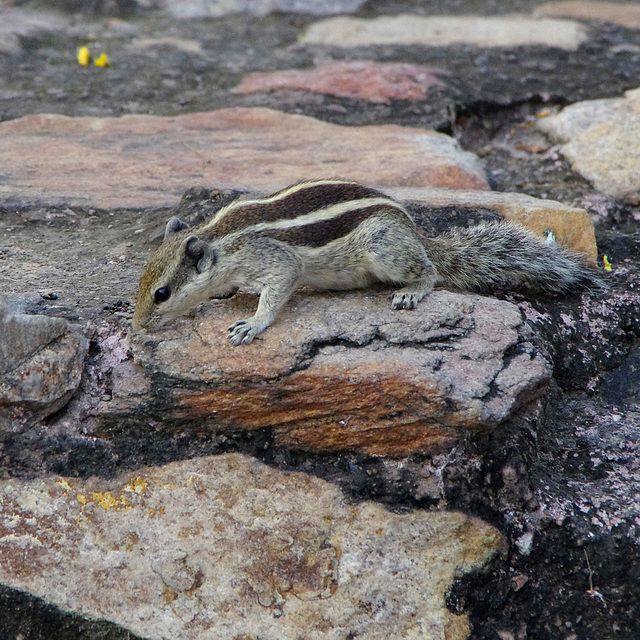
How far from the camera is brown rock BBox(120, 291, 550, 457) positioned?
3207 mm

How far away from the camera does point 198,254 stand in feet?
11.6

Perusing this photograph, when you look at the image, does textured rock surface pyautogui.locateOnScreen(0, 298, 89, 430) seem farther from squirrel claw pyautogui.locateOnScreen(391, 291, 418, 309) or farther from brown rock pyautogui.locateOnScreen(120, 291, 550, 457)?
squirrel claw pyautogui.locateOnScreen(391, 291, 418, 309)

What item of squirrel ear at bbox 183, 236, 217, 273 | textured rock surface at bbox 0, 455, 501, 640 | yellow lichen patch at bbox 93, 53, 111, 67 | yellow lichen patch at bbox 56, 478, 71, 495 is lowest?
textured rock surface at bbox 0, 455, 501, 640

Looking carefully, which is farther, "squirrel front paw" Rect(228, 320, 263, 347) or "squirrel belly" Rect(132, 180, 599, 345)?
"squirrel belly" Rect(132, 180, 599, 345)

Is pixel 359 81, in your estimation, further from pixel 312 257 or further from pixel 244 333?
pixel 244 333

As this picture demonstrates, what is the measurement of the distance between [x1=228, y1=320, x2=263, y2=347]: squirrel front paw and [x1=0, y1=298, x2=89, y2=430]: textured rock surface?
2.12ft

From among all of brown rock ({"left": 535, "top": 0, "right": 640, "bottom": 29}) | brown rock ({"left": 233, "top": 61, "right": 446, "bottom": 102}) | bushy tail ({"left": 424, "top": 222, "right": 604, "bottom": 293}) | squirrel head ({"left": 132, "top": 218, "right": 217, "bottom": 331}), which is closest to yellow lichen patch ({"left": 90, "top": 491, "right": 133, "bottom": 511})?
squirrel head ({"left": 132, "top": 218, "right": 217, "bottom": 331})

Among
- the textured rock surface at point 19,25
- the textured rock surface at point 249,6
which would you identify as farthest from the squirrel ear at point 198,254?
the textured rock surface at point 249,6

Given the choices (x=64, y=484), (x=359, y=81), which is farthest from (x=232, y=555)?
(x=359, y=81)

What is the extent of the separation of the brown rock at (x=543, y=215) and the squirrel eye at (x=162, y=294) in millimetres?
1742

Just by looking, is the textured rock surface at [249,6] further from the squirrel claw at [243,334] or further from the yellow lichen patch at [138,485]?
the yellow lichen patch at [138,485]

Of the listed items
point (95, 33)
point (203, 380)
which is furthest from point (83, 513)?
point (95, 33)

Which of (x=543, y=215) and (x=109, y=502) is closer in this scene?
(x=109, y=502)

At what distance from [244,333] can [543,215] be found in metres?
2.00
